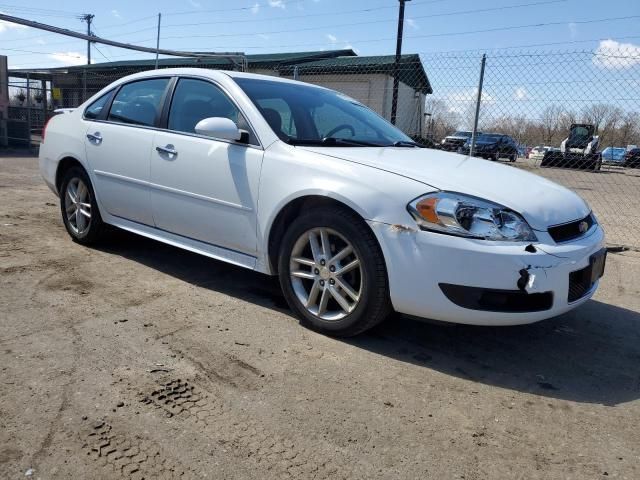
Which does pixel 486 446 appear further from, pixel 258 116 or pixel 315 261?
pixel 258 116

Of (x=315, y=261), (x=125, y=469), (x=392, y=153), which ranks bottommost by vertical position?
(x=125, y=469)

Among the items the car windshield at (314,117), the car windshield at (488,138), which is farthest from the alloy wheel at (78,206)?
the car windshield at (488,138)

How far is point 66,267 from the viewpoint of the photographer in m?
4.30

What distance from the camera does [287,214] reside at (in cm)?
340

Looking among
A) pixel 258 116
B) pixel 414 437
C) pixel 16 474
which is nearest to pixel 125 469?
pixel 16 474

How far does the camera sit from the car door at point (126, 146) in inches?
163

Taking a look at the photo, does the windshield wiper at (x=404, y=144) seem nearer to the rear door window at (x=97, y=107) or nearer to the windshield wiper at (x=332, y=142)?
the windshield wiper at (x=332, y=142)

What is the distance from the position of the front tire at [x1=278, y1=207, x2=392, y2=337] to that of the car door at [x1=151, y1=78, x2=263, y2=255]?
1.19 feet

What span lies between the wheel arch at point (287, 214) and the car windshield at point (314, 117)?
42 cm

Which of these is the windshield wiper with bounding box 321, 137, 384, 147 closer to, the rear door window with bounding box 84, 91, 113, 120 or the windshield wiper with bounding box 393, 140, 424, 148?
the windshield wiper with bounding box 393, 140, 424, 148

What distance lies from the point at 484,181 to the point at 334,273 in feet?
3.35

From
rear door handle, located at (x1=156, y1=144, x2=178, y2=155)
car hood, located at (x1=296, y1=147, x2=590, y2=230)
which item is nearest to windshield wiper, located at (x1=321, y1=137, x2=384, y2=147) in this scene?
car hood, located at (x1=296, y1=147, x2=590, y2=230)

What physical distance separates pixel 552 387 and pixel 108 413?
7.20 feet

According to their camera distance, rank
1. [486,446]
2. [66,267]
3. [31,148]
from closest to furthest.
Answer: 1. [486,446]
2. [66,267]
3. [31,148]
